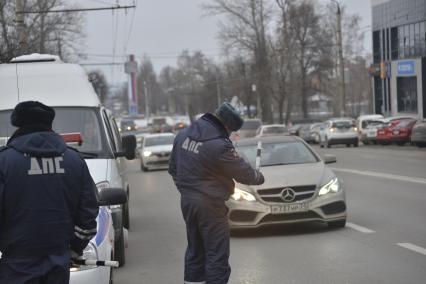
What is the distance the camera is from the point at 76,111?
9.51 meters

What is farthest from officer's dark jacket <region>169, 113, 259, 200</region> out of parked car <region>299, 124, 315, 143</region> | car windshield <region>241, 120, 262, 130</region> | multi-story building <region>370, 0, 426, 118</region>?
multi-story building <region>370, 0, 426, 118</region>

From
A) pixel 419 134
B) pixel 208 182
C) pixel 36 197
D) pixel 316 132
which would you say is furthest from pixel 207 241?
pixel 316 132

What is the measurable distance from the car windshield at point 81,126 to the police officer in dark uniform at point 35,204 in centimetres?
444

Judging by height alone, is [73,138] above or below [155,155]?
above

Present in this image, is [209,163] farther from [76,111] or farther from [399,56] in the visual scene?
[399,56]

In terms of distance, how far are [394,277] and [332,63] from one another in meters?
65.0

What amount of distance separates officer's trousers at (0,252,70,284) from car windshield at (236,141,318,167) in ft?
26.3

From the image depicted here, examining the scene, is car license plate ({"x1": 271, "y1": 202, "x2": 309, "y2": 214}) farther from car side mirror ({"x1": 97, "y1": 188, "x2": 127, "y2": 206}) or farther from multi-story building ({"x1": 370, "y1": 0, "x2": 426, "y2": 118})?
multi-story building ({"x1": 370, "y1": 0, "x2": 426, "y2": 118})

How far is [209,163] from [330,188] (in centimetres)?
529

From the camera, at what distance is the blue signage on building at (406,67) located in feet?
204

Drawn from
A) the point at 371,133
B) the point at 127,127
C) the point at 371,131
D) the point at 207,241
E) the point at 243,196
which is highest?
the point at 207,241

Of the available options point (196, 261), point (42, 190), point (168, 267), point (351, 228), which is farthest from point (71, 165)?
point (351, 228)

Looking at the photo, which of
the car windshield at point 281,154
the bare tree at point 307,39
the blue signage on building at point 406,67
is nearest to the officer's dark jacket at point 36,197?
the car windshield at point 281,154

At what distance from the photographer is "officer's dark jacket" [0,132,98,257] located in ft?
13.8
